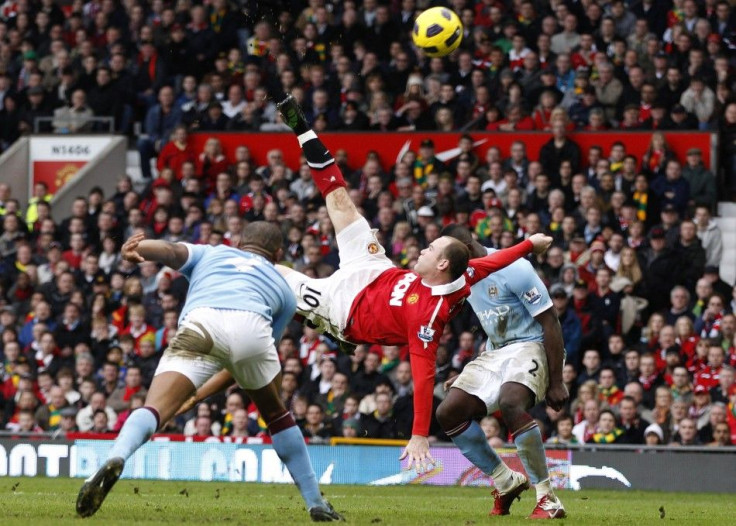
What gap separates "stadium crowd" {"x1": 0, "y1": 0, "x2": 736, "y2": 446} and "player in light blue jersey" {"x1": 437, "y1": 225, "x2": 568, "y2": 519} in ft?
19.2

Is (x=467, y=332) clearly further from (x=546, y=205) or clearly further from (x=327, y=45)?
(x=327, y=45)

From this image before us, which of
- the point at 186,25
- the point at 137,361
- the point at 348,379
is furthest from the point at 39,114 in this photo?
the point at 348,379

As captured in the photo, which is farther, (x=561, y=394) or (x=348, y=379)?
(x=348, y=379)

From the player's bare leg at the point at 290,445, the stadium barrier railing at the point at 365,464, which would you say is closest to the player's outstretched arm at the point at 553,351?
the player's bare leg at the point at 290,445

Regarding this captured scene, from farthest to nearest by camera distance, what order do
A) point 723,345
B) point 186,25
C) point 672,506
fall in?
point 186,25 < point 723,345 < point 672,506

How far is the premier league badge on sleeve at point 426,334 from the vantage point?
10.1 metres

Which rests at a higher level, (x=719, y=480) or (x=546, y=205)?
(x=546, y=205)

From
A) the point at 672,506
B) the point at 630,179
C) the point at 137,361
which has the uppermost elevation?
the point at 630,179

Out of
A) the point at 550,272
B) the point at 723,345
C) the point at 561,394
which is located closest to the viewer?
the point at 561,394

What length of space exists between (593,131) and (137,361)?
24.7 ft

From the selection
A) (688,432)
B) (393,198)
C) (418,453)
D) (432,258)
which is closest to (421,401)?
(418,453)

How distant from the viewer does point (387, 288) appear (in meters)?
10.7

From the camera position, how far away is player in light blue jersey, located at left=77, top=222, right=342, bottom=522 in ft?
29.9

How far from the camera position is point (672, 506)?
13.4m
